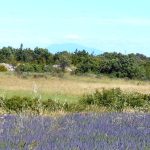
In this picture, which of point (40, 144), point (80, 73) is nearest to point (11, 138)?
point (40, 144)

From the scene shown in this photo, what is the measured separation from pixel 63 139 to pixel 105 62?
235ft

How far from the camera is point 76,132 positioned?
26.8 ft

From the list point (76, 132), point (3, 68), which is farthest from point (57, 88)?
point (76, 132)

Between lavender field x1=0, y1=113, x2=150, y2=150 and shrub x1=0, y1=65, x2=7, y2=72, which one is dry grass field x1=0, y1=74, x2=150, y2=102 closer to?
shrub x1=0, y1=65, x2=7, y2=72

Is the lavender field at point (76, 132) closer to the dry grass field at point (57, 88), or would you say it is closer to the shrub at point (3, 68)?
the dry grass field at point (57, 88)

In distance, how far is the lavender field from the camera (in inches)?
273

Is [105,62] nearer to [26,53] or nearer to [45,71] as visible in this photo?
[45,71]

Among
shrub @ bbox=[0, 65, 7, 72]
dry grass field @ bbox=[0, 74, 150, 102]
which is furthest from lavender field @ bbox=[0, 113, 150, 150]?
shrub @ bbox=[0, 65, 7, 72]

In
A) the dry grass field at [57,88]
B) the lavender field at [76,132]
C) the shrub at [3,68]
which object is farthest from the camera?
the shrub at [3,68]

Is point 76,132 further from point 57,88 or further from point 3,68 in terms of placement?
point 3,68

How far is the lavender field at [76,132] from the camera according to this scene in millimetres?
6941

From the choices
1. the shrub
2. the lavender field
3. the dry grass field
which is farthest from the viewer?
the shrub

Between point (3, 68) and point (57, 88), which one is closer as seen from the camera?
point (57, 88)

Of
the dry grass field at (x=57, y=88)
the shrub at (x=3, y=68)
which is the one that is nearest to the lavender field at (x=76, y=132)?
the dry grass field at (x=57, y=88)
